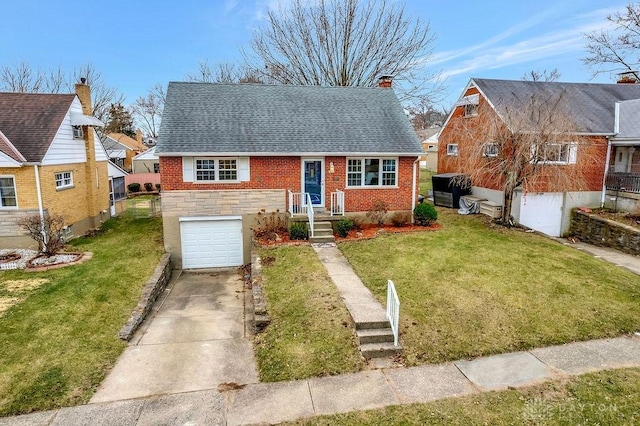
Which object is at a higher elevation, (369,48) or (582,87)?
(369,48)

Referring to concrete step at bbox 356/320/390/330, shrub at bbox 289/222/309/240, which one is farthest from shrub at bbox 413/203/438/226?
concrete step at bbox 356/320/390/330

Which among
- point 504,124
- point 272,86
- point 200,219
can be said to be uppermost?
point 272,86

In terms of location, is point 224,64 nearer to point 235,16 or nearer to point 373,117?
point 235,16

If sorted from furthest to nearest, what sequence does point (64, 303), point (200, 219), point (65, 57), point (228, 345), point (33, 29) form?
1. point (65, 57)
2. point (33, 29)
3. point (200, 219)
4. point (64, 303)
5. point (228, 345)

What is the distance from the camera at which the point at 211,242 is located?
15.4 meters

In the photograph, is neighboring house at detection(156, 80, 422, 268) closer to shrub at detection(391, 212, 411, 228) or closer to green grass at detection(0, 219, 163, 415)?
shrub at detection(391, 212, 411, 228)

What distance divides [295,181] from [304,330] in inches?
320

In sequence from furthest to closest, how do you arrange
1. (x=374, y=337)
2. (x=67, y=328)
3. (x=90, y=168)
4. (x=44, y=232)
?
(x=90, y=168)
(x=44, y=232)
(x=67, y=328)
(x=374, y=337)

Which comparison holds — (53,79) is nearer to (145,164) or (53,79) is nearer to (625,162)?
(145,164)

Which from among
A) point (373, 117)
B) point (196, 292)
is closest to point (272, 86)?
point (373, 117)

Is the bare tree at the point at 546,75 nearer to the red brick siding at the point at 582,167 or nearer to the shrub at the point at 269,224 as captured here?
the red brick siding at the point at 582,167

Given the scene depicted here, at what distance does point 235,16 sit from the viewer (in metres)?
21.6

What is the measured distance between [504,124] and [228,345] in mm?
13768

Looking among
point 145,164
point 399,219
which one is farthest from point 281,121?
point 145,164
